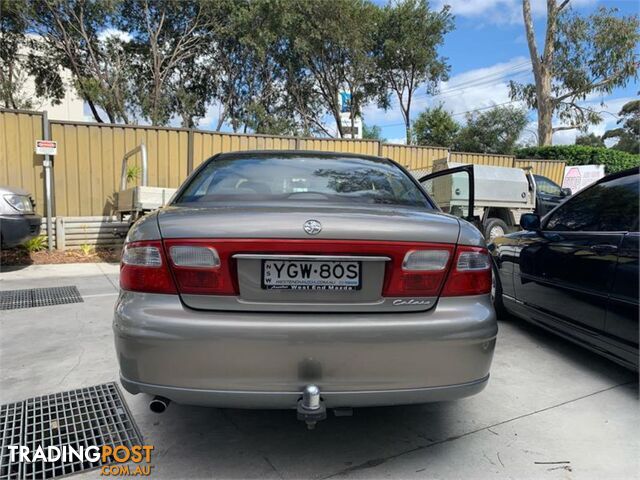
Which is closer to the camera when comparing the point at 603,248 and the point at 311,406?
the point at 311,406

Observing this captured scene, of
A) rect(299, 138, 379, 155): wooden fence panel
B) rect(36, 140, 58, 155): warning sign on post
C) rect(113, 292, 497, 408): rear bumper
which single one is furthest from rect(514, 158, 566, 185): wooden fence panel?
rect(113, 292, 497, 408): rear bumper

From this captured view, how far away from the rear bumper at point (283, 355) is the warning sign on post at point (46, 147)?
→ 716cm

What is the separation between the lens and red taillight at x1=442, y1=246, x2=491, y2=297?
187cm

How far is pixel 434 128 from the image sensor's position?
2514 centimetres

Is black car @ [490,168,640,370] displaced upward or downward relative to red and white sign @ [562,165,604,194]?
downward

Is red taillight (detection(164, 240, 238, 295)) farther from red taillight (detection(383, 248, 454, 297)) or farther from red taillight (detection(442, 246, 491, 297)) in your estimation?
red taillight (detection(442, 246, 491, 297))

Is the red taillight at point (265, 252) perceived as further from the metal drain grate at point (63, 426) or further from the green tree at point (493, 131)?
the green tree at point (493, 131)

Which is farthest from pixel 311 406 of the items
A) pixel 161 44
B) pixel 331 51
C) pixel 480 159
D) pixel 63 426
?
pixel 331 51

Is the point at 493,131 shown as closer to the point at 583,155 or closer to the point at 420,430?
the point at 583,155

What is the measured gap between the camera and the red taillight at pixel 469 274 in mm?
1865

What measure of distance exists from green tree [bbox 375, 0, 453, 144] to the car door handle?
68.7ft

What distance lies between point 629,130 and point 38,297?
6072cm

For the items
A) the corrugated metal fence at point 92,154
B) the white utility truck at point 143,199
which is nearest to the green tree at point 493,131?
the corrugated metal fence at point 92,154

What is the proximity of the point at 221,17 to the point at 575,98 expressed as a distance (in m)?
16.0
